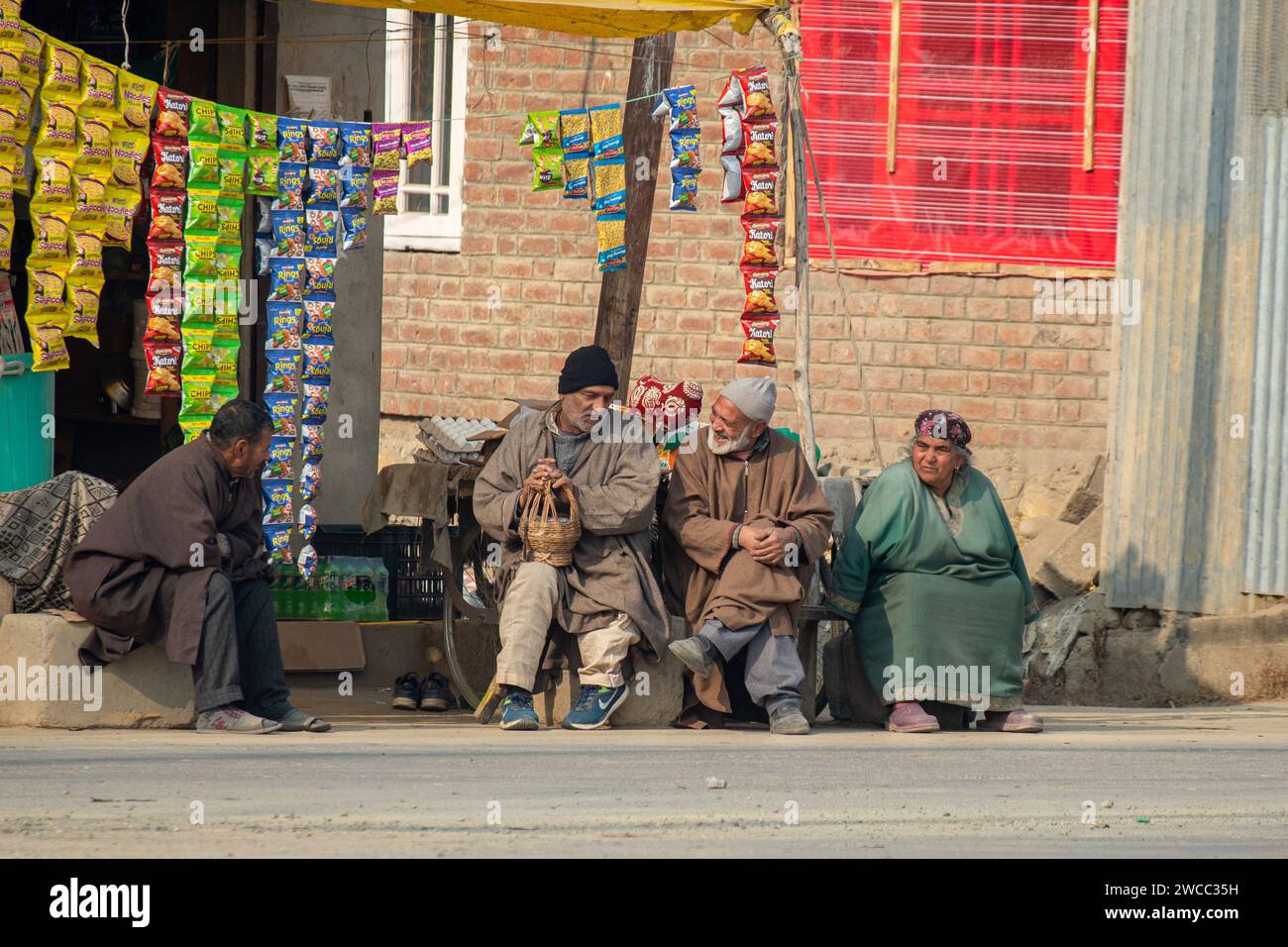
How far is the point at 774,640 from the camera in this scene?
24.2ft

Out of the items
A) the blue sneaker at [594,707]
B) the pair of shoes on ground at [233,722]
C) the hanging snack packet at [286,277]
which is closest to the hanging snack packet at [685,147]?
the hanging snack packet at [286,277]

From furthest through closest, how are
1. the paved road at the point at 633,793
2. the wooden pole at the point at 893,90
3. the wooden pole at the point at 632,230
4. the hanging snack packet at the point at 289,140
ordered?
1. the wooden pole at the point at 893,90
2. the wooden pole at the point at 632,230
3. the hanging snack packet at the point at 289,140
4. the paved road at the point at 633,793

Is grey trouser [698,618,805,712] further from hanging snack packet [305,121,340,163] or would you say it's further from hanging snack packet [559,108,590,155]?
hanging snack packet [305,121,340,163]

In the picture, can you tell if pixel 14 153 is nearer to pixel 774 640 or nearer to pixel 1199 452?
pixel 774 640

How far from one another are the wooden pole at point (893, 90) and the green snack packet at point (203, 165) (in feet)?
22.8

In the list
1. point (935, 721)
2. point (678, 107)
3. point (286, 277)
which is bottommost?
point (935, 721)

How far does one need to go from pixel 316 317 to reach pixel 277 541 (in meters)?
1.12

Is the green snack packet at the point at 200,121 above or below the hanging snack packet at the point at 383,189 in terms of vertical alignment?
above

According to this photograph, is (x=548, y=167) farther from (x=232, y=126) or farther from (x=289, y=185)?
(x=232, y=126)

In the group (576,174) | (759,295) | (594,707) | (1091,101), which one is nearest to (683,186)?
(576,174)

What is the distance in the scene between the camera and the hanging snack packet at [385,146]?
834cm

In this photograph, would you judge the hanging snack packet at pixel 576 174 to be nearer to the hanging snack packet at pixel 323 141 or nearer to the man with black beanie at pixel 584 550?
the hanging snack packet at pixel 323 141

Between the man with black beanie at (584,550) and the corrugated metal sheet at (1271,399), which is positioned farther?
the corrugated metal sheet at (1271,399)

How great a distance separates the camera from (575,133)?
28.1 feet
